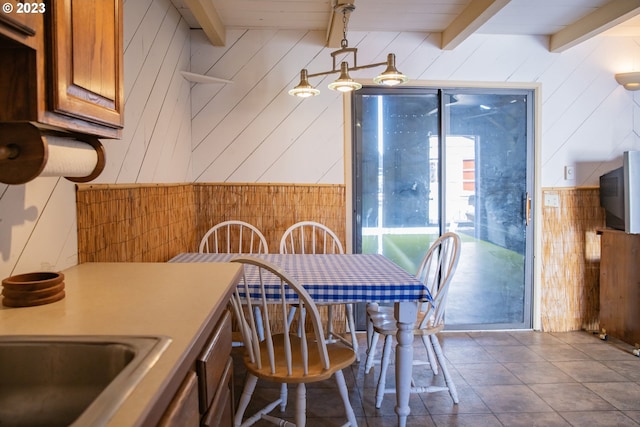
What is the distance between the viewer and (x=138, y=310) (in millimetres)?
1148

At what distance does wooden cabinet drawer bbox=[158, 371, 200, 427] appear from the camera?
82cm

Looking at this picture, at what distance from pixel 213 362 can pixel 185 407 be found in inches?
10.0

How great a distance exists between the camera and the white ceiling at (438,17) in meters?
2.80

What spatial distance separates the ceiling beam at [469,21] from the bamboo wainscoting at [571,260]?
1.35 m

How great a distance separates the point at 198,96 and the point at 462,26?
191 cm

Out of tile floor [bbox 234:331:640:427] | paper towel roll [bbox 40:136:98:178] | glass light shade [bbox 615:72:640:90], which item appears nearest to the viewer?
paper towel roll [bbox 40:136:98:178]

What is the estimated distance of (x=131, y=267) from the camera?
168cm

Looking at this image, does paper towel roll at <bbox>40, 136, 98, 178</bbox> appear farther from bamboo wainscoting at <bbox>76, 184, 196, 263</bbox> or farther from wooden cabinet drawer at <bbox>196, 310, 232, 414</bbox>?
wooden cabinet drawer at <bbox>196, 310, 232, 414</bbox>

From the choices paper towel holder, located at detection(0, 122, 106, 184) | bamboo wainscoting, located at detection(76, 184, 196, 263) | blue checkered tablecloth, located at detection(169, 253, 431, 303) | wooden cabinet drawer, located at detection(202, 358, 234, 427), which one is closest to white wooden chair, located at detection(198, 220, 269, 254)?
bamboo wainscoting, located at detection(76, 184, 196, 263)

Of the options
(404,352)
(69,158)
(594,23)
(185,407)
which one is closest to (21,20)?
(69,158)

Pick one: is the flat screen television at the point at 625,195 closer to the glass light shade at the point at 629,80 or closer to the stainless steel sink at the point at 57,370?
the glass light shade at the point at 629,80

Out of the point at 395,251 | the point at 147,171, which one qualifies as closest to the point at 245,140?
the point at 147,171

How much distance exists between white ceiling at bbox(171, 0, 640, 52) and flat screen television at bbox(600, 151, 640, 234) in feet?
3.05

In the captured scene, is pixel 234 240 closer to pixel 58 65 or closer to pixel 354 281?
pixel 354 281
